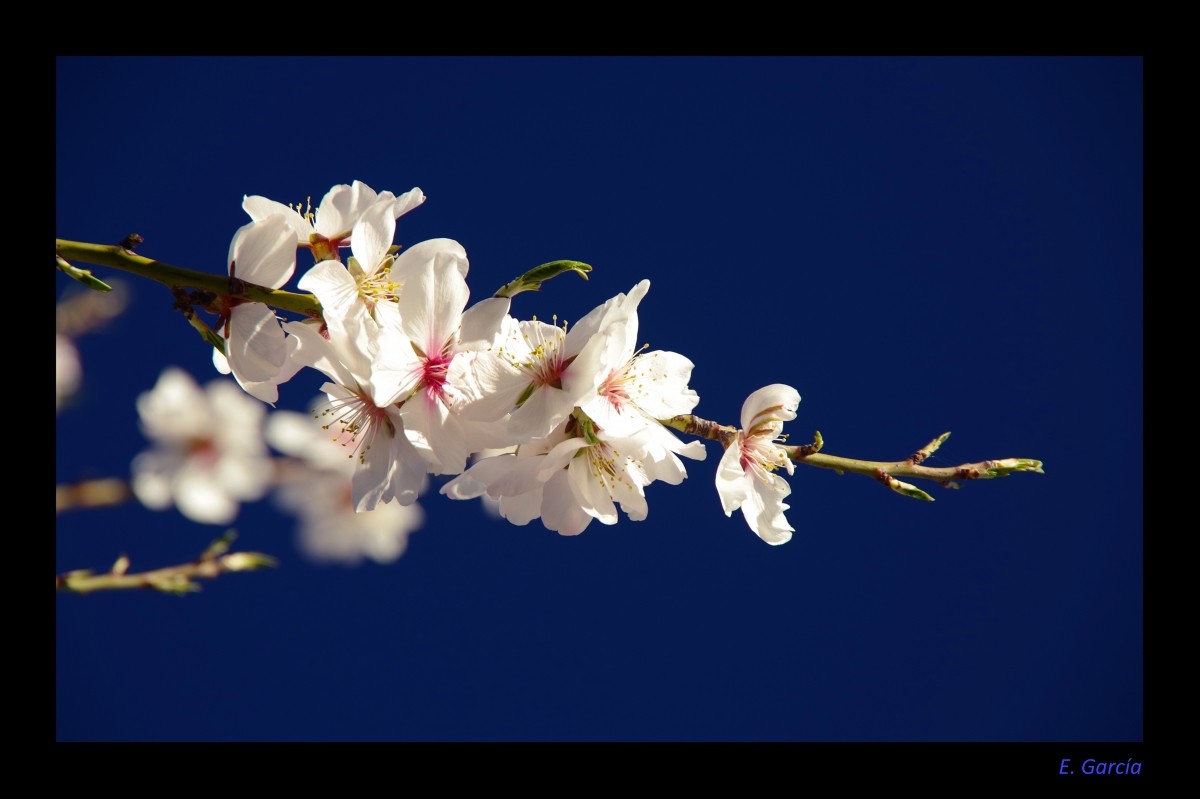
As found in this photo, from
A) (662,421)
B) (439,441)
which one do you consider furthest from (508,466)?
(662,421)

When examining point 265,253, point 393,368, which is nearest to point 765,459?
point 393,368

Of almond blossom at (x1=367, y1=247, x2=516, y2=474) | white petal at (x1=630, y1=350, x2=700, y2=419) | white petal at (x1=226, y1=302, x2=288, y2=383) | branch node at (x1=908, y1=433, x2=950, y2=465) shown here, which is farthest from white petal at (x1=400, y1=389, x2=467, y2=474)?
branch node at (x1=908, y1=433, x2=950, y2=465)

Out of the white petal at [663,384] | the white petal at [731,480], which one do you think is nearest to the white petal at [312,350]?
the white petal at [663,384]

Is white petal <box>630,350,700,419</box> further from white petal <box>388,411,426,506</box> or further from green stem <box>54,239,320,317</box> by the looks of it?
green stem <box>54,239,320,317</box>

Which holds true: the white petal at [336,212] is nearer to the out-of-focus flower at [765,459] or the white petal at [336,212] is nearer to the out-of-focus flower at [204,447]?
the out-of-focus flower at [765,459]

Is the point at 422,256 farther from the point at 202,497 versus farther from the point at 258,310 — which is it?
the point at 202,497

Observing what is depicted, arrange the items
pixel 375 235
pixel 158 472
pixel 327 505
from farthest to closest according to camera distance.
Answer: pixel 327 505, pixel 158 472, pixel 375 235
